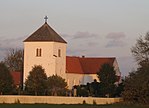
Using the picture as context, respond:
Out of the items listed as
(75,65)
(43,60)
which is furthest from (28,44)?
(75,65)

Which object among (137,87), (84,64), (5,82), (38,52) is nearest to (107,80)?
(38,52)

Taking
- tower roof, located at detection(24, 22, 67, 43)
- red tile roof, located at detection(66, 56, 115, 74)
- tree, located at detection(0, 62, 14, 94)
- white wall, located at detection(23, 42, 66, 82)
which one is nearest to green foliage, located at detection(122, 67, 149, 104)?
tree, located at detection(0, 62, 14, 94)

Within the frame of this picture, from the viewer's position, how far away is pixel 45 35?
109 meters

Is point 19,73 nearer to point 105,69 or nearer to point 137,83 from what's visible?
point 105,69

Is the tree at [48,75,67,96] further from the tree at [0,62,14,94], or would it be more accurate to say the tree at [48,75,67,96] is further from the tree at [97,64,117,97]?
the tree at [0,62,14,94]

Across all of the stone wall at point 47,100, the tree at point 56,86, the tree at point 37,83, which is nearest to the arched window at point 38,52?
the tree at point 37,83

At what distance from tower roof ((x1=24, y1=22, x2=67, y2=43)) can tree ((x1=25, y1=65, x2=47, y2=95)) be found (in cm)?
1253

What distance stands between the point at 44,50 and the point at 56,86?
18.6 meters

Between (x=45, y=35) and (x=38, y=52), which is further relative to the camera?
(x=38, y=52)

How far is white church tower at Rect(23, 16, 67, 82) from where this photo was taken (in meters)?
109

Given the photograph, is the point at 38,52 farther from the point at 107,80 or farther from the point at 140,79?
the point at 140,79

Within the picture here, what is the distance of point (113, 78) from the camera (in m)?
97.4

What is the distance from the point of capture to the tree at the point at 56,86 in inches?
3533

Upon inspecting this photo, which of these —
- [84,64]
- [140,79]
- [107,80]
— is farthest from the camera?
[84,64]
